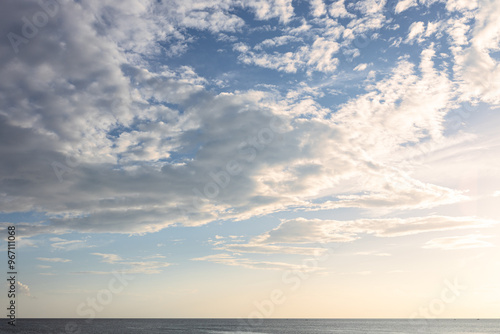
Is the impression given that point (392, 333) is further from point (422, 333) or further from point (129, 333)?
point (129, 333)

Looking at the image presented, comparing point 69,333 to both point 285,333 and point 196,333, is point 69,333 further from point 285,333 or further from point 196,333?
point 285,333

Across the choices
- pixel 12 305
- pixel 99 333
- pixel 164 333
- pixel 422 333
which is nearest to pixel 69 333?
pixel 99 333

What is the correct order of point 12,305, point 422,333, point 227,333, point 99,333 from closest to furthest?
point 12,305, point 99,333, point 227,333, point 422,333

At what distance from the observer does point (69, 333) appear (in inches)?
5812

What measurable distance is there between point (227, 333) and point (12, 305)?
3888 inches

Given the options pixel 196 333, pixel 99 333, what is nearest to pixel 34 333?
pixel 99 333

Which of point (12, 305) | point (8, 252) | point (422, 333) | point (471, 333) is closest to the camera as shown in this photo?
point (8, 252)

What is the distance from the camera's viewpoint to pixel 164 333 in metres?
155

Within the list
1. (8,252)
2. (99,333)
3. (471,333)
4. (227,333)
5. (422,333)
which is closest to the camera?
(8,252)

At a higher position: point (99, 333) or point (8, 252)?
point (8, 252)

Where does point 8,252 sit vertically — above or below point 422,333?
above

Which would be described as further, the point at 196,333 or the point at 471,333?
the point at 471,333

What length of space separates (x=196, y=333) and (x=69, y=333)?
5099 cm

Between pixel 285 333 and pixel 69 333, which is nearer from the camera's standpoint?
pixel 69 333
